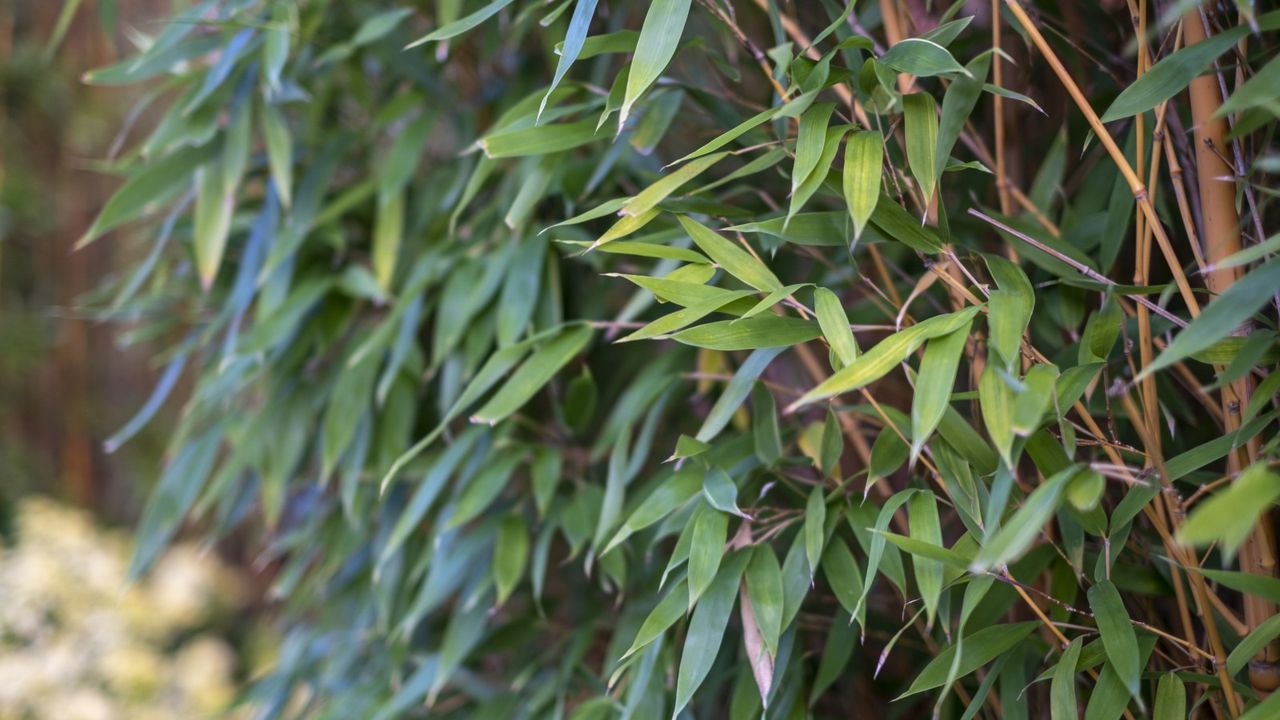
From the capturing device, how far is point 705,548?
52 centimetres

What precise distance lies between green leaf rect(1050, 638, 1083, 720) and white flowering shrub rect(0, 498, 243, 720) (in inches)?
41.5

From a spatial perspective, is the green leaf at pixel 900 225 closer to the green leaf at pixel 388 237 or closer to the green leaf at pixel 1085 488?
the green leaf at pixel 1085 488

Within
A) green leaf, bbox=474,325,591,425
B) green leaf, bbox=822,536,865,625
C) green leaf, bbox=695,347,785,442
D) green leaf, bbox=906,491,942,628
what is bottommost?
green leaf, bbox=822,536,865,625

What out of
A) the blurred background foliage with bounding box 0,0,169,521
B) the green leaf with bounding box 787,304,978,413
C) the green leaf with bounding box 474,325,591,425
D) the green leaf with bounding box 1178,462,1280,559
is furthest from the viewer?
the blurred background foliage with bounding box 0,0,169,521

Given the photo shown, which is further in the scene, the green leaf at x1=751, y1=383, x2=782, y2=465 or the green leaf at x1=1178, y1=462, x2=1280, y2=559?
the green leaf at x1=751, y1=383, x2=782, y2=465

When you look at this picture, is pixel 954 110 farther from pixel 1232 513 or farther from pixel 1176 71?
pixel 1232 513

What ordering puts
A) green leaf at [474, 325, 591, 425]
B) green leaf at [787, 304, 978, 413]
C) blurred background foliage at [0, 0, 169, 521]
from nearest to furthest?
green leaf at [787, 304, 978, 413], green leaf at [474, 325, 591, 425], blurred background foliage at [0, 0, 169, 521]

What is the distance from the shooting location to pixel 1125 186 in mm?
572

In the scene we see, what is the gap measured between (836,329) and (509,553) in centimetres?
39

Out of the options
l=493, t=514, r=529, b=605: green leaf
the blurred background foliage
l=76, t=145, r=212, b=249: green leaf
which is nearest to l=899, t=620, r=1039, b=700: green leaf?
l=493, t=514, r=529, b=605: green leaf

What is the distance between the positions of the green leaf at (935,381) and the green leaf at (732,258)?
105mm

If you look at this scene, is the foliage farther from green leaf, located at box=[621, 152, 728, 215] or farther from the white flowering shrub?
the white flowering shrub

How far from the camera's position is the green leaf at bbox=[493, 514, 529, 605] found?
720 mm

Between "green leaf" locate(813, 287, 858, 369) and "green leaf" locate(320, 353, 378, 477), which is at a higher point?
"green leaf" locate(813, 287, 858, 369)
